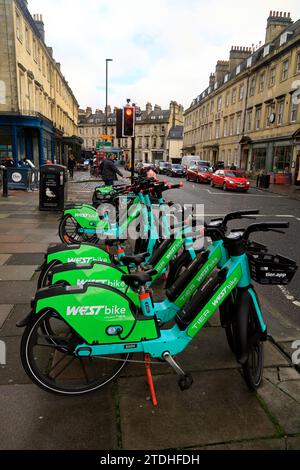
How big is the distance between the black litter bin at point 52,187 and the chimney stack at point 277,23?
101 ft

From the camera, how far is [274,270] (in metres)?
2.28

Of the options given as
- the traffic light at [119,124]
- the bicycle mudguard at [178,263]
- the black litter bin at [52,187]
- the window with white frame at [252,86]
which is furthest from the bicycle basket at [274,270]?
the window with white frame at [252,86]

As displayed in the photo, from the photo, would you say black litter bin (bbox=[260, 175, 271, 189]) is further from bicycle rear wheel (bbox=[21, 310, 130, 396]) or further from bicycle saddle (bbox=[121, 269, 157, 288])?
bicycle saddle (bbox=[121, 269, 157, 288])

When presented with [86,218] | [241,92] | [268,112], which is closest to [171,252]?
[86,218]

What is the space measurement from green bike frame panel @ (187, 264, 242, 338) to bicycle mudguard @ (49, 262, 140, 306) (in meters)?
0.47

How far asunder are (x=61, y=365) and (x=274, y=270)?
182cm

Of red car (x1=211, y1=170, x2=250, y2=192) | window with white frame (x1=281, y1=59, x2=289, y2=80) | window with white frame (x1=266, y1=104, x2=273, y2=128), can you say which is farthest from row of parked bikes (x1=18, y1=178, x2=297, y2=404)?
window with white frame (x1=266, y1=104, x2=273, y2=128)

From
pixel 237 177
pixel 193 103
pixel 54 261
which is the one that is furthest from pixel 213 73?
pixel 54 261

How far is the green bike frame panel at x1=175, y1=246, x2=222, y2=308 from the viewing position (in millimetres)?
2639

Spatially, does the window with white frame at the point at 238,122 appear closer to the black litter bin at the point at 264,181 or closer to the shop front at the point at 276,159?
the shop front at the point at 276,159

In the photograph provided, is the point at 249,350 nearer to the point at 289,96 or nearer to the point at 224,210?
the point at 224,210

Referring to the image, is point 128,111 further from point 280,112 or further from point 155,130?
point 155,130

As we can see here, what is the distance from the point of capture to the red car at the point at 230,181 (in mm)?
20578

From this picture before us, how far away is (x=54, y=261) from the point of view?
3.20m
